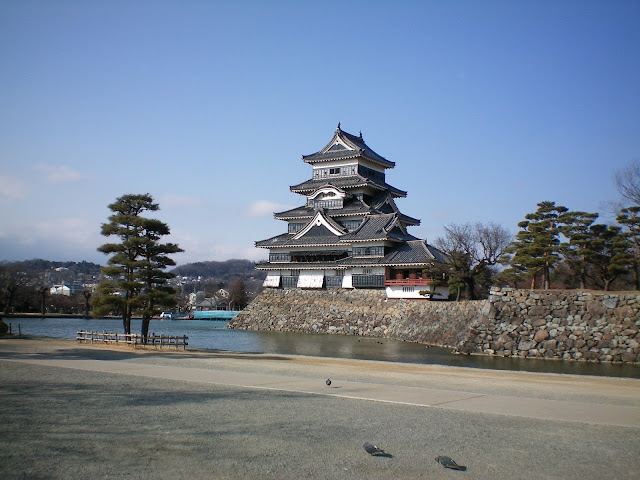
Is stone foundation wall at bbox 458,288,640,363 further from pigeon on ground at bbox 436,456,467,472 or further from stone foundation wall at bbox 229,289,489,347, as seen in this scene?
pigeon on ground at bbox 436,456,467,472

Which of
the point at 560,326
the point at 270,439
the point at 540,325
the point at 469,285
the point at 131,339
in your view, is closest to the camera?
the point at 270,439

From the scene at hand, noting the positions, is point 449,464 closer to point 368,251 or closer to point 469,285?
point 469,285

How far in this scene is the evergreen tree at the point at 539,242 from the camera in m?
32.4

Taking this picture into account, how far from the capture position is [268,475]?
6.52 metres

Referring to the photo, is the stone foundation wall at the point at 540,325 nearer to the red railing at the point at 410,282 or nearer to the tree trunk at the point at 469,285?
the tree trunk at the point at 469,285

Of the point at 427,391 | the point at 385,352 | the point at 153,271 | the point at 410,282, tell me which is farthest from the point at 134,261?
the point at 410,282

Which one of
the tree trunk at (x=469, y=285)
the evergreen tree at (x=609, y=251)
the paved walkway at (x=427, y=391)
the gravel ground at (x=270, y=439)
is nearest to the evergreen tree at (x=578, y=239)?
the evergreen tree at (x=609, y=251)

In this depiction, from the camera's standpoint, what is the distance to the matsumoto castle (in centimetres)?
4666

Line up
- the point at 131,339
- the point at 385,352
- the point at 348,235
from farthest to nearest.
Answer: the point at 348,235 < the point at 385,352 < the point at 131,339

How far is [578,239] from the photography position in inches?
1223

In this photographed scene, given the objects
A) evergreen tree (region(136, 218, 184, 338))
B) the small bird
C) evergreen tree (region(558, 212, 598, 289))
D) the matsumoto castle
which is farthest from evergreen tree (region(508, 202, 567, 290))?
the small bird

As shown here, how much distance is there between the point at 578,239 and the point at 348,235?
21.8 meters

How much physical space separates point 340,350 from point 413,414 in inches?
924

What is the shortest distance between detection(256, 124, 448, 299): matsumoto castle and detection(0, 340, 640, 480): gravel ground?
113ft
